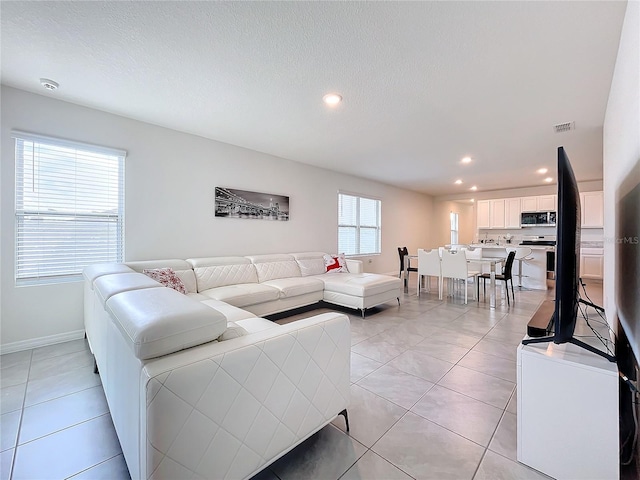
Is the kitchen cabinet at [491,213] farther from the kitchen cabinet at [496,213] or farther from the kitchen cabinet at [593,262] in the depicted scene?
the kitchen cabinet at [593,262]

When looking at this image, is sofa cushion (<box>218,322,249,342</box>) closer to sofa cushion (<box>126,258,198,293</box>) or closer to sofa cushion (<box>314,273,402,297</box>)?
sofa cushion (<box>126,258,198,293</box>)

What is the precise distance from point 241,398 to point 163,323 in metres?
0.43

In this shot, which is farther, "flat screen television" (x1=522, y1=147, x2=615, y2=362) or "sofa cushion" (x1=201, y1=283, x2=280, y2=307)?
"sofa cushion" (x1=201, y1=283, x2=280, y2=307)

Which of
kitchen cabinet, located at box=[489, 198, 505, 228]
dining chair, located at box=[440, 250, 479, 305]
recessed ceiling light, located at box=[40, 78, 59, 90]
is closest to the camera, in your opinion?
recessed ceiling light, located at box=[40, 78, 59, 90]

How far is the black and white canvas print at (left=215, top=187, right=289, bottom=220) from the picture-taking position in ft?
13.7

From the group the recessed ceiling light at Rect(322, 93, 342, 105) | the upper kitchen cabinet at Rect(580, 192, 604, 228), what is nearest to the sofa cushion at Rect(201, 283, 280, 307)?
the recessed ceiling light at Rect(322, 93, 342, 105)

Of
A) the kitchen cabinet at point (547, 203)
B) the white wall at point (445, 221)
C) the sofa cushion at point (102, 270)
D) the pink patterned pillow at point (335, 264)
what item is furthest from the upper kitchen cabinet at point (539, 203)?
the sofa cushion at point (102, 270)

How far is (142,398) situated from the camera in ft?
3.05

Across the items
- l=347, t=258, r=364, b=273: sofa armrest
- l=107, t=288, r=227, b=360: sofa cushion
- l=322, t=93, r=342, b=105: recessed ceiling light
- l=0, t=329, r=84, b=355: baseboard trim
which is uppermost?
l=322, t=93, r=342, b=105: recessed ceiling light

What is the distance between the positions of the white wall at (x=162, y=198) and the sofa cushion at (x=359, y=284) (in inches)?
48.5

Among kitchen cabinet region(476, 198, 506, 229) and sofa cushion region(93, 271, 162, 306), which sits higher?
kitchen cabinet region(476, 198, 506, 229)

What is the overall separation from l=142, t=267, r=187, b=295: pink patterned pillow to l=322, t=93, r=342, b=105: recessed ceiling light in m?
2.51

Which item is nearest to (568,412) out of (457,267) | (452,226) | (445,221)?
(457,267)

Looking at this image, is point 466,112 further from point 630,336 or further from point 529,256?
point 529,256
